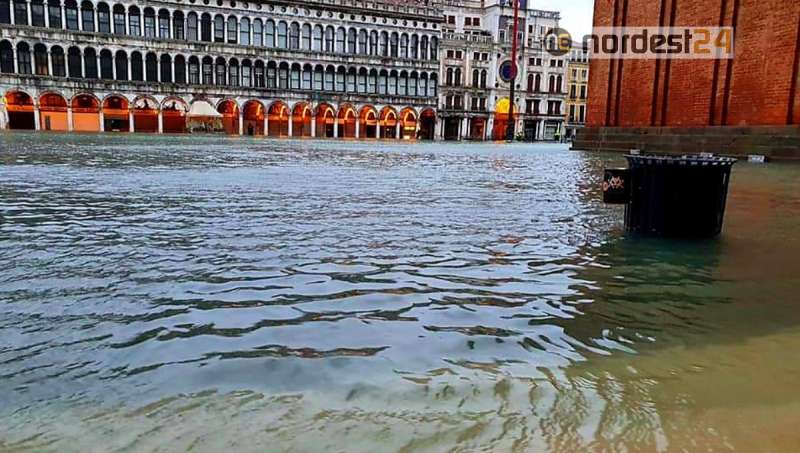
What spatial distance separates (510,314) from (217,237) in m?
3.04

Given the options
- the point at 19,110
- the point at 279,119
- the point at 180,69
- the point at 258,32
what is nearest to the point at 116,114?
the point at 180,69

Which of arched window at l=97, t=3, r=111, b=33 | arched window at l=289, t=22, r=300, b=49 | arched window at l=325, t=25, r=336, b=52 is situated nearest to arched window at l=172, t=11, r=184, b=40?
arched window at l=97, t=3, r=111, b=33

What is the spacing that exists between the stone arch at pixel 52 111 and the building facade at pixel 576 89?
205 ft

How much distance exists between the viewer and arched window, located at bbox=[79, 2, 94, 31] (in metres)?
59.9

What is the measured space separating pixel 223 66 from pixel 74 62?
1413 cm

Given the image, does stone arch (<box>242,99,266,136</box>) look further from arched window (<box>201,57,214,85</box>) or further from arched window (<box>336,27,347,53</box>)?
arched window (<box>336,27,347,53</box>)

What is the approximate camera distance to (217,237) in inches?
215

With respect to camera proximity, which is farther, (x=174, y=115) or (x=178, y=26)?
(x=174, y=115)

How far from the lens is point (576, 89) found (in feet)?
289

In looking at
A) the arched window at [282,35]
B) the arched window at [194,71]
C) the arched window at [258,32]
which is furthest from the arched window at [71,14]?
the arched window at [282,35]

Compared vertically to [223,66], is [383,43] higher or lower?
higher

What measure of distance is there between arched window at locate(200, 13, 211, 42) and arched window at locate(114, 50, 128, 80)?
805cm

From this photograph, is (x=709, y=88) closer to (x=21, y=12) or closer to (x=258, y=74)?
(x=258, y=74)

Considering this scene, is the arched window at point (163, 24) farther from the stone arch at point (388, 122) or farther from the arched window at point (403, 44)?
the arched window at point (403, 44)
